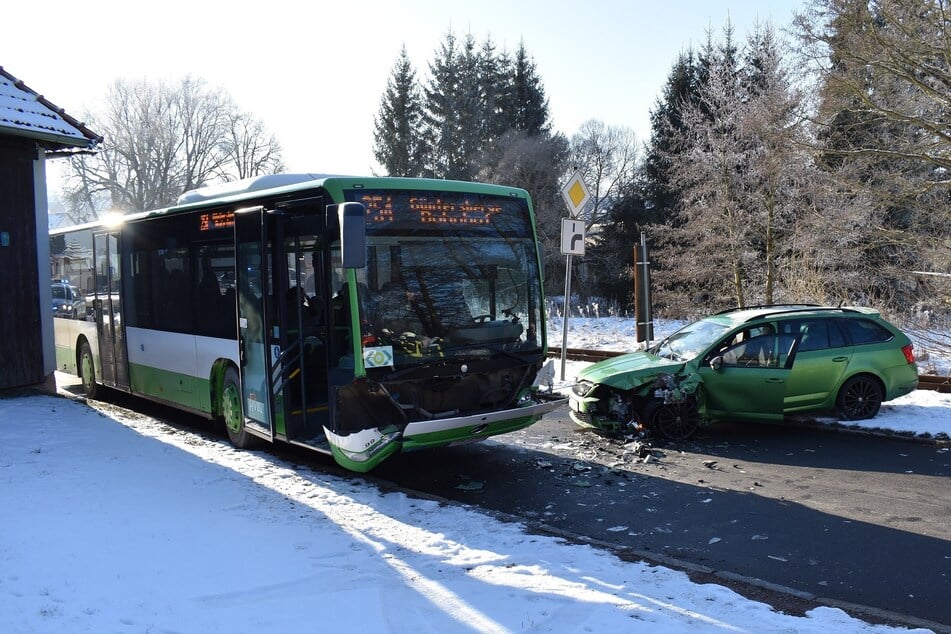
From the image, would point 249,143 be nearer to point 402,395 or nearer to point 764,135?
point 764,135

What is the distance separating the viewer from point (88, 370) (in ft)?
46.9

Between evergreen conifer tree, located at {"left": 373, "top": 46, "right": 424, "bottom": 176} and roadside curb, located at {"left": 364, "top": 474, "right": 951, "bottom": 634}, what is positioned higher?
evergreen conifer tree, located at {"left": 373, "top": 46, "right": 424, "bottom": 176}

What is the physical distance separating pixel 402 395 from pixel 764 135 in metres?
16.3

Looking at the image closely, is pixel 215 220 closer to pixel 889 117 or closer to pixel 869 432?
pixel 869 432

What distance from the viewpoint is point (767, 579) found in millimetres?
5590

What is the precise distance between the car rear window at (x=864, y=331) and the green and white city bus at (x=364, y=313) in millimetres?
4667

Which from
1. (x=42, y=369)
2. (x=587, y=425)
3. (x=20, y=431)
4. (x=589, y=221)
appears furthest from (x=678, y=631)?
(x=589, y=221)

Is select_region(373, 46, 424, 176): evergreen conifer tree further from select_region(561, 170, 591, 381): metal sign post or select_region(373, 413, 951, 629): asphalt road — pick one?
select_region(373, 413, 951, 629): asphalt road

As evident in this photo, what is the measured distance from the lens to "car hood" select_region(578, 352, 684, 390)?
10.1m

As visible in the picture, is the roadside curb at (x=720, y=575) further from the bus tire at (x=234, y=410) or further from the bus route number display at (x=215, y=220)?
the bus route number display at (x=215, y=220)

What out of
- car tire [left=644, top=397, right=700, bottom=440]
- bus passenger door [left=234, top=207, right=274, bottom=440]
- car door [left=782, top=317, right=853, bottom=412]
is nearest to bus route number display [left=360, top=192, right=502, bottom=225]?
bus passenger door [left=234, top=207, right=274, bottom=440]

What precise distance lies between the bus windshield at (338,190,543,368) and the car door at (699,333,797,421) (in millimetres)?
3122

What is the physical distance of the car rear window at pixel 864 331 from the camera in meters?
10.5

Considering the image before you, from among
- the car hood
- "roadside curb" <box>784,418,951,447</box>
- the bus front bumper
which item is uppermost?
the car hood
